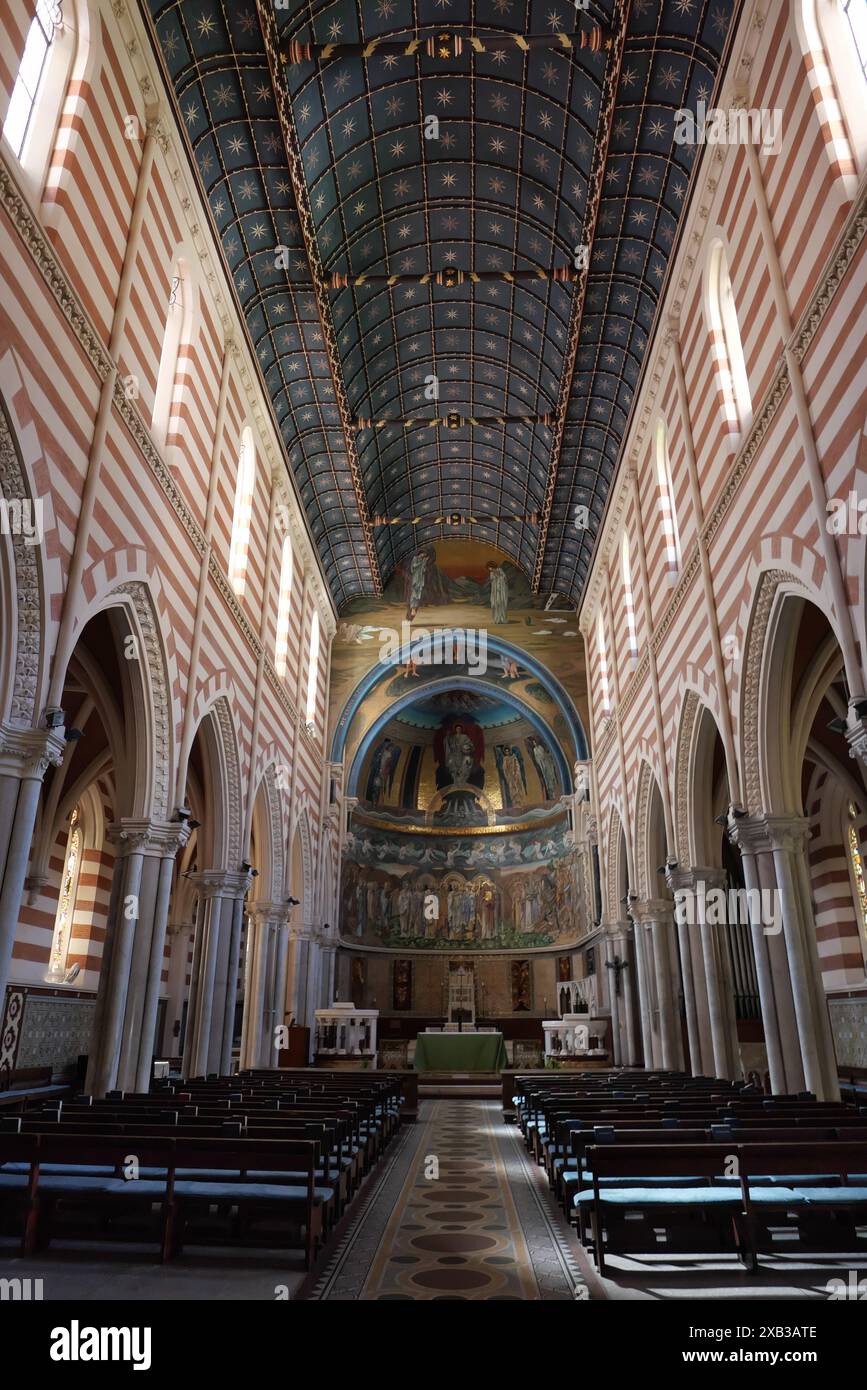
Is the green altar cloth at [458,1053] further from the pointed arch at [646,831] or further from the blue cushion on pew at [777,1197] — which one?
the blue cushion on pew at [777,1197]

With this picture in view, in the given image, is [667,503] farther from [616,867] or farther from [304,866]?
[304,866]

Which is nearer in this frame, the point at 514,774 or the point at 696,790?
the point at 696,790

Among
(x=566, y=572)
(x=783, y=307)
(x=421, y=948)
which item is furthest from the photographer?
(x=421, y=948)

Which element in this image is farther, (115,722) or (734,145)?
(115,722)

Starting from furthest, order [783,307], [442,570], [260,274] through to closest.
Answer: [442,570] → [260,274] → [783,307]

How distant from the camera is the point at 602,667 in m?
28.6

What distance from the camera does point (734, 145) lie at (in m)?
14.0

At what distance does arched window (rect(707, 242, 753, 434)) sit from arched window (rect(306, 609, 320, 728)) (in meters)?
16.7

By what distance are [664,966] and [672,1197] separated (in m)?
14.9

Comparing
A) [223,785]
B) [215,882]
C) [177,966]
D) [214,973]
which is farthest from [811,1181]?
[177,966]
